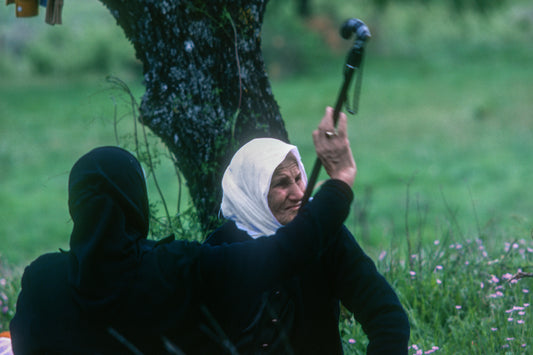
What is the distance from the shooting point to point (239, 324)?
2.45 metres

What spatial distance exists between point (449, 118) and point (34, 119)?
10.2 meters

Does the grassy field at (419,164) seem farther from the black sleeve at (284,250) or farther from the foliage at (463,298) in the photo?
the black sleeve at (284,250)

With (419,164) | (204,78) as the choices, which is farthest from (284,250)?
(419,164)

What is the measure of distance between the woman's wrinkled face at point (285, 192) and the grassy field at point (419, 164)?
1155 millimetres

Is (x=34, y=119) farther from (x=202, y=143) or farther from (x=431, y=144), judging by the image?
(x=202, y=143)

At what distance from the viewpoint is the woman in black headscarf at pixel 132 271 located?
7.07 ft

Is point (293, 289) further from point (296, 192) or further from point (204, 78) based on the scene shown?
point (204, 78)

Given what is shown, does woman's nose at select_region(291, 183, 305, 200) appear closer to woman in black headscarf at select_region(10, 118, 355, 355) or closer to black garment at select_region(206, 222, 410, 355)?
black garment at select_region(206, 222, 410, 355)

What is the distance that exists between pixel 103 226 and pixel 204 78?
1748 mm

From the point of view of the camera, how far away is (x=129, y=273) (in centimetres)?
224

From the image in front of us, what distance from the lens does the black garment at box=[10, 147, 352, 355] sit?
216cm

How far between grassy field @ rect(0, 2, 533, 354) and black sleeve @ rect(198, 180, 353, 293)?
133 cm

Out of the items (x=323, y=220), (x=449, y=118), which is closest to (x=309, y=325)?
(x=323, y=220)

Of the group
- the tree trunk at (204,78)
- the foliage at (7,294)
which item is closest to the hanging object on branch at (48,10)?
the tree trunk at (204,78)
